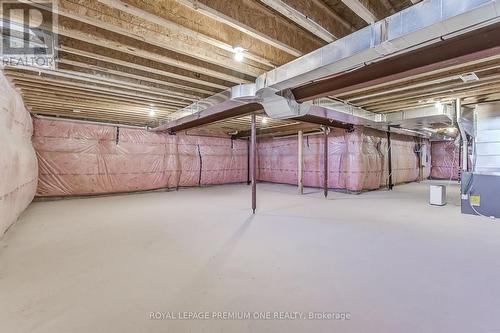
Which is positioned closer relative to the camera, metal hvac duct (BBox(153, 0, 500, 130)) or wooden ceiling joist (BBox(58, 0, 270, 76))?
metal hvac duct (BBox(153, 0, 500, 130))

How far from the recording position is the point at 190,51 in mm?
2428

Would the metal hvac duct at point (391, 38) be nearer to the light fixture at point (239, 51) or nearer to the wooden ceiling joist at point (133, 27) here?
the light fixture at point (239, 51)

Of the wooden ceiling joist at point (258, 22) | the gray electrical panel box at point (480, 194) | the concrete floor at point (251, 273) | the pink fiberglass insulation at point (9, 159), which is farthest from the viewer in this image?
the gray electrical panel box at point (480, 194)

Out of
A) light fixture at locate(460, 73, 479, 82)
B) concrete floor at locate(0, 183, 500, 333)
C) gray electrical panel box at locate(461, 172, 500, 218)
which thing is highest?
light fixture at locate(460, 73, 479, 82)

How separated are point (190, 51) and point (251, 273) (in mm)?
2215

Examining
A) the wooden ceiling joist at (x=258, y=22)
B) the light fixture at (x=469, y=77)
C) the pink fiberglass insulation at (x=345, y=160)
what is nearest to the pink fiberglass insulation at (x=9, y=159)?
the wooden ceiling joist at (x=258, y=22)

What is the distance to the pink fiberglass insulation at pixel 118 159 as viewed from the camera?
5492 mm

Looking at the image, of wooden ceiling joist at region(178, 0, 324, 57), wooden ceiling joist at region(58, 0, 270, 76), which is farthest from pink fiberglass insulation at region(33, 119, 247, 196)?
wooden ceiling joist at region(178, 0, 324, 57)

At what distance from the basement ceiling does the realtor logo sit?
0.33ft

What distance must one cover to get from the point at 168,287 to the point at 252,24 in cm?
222

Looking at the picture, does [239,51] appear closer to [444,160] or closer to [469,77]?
[469,77]

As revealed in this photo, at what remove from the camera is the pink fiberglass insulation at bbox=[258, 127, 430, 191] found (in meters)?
6.72

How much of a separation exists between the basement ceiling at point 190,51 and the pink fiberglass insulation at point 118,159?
1.08 meters

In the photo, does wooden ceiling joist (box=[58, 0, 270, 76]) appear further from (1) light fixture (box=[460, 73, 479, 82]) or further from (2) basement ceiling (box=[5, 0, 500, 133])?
(1) light fixture (box=[460, 73, 479, 82])
